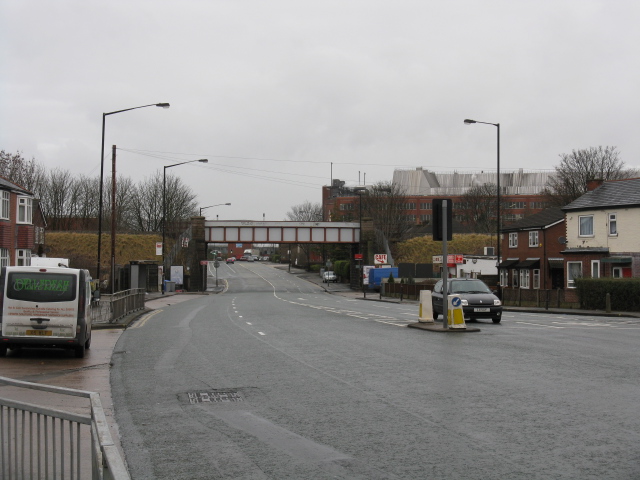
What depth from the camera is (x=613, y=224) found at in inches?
1893

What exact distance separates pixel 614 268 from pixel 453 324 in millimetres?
30174

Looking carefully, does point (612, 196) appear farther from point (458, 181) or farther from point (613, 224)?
point (458, 181)

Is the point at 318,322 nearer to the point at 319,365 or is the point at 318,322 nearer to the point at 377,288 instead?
the point at 319,365

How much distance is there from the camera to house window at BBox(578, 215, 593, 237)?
49812mm

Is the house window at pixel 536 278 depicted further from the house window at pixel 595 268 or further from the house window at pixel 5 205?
the house window at pixel 5 205

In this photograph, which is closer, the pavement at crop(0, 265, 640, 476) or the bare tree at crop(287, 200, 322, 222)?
the pavement at crop(0, 265, 640, 476)

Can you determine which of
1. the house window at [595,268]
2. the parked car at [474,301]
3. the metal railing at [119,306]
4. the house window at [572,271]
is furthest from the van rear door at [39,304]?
the house window at [572,271]

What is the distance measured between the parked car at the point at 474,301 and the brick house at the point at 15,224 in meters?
25.7

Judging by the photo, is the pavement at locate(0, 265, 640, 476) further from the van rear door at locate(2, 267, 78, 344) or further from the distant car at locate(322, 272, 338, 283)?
the distant car at locate(322, 272, 338, 283)

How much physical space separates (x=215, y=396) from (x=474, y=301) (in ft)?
55.3

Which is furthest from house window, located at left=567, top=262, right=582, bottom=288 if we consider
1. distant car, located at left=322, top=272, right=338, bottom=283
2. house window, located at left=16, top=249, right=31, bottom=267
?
distant car, located at left=322, top=272, right=338, bottom=283

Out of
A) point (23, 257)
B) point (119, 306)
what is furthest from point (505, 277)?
point (119, 306)

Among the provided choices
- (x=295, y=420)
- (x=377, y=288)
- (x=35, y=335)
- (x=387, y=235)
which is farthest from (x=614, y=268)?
(x=387, y=235)

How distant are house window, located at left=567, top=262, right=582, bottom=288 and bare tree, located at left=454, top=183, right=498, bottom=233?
6246cm
